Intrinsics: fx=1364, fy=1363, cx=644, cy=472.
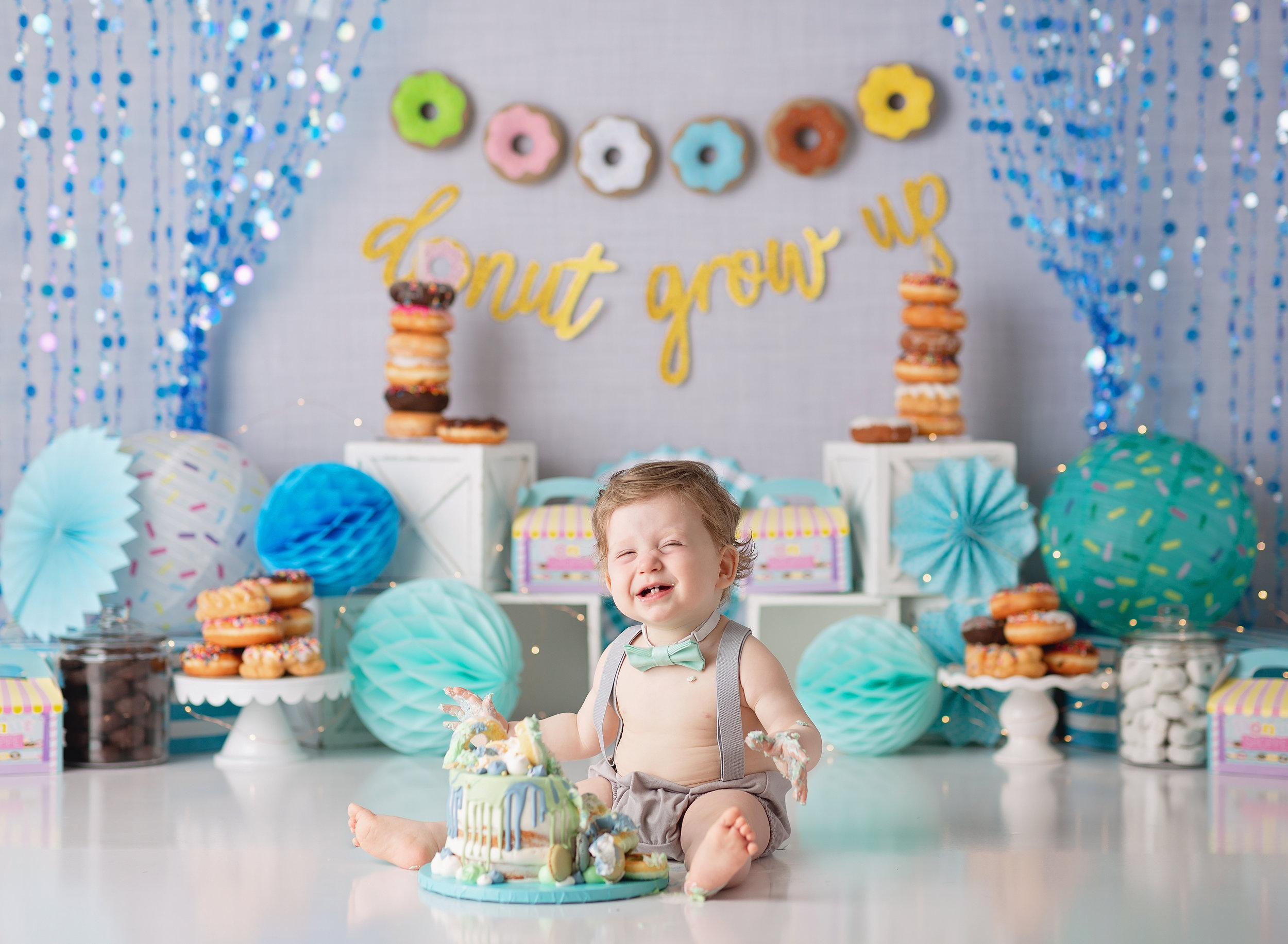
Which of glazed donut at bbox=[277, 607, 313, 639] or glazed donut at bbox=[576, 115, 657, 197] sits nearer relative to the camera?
glazed donut at bbox=[277, 607, 313, 639]

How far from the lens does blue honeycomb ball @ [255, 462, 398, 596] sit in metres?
3.19

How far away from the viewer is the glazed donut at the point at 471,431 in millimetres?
3391

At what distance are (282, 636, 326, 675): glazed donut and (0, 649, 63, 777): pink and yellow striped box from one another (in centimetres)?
48

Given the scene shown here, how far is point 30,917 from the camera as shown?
1.84 metres

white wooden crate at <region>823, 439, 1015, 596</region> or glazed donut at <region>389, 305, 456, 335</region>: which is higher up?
glazed donut at <region>389, 305, 456, 335</region>

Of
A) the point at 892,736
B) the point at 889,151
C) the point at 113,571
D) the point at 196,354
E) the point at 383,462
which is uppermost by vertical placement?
the point at 889,151

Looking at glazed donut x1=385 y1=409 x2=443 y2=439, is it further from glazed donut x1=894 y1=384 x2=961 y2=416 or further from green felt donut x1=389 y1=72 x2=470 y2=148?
glazed donut x1=894 y1=384 x2=961 y2=416

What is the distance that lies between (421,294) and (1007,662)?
5.57 ft

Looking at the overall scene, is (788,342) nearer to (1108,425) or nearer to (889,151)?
(889,151)

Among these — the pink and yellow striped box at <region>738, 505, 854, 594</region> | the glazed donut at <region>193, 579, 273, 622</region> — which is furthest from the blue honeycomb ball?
the pink and yellow striped box at <region>738, 505, 854, 594</region>

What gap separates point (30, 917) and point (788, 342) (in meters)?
2.49

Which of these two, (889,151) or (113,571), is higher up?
(889,151)

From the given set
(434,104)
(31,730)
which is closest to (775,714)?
(31,730)

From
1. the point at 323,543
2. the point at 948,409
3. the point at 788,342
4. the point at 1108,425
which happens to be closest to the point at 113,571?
the point at 323,543
